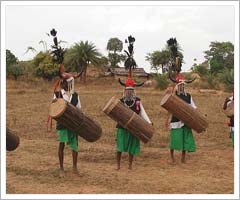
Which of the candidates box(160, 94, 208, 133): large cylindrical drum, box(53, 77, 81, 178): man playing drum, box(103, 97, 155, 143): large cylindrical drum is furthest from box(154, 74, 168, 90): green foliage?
box(53, 77, 81, 178): man playing drum

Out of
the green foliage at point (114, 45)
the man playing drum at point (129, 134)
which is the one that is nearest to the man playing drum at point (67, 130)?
the man playing drum at point (129, 134)

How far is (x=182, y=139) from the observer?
8023mm

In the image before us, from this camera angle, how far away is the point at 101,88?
29.7 m

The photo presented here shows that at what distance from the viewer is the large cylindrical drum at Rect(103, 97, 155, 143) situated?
6.95m

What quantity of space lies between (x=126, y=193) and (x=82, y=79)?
85.7 ft

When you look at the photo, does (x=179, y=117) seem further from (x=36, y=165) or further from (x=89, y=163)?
(x=36, y=165)

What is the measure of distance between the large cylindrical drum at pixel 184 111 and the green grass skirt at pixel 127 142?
0.84 meters

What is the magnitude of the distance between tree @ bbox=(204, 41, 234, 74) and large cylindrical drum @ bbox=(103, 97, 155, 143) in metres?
31.4

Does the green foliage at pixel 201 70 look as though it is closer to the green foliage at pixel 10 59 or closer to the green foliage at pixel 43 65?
the green foliage at pixel 43 65

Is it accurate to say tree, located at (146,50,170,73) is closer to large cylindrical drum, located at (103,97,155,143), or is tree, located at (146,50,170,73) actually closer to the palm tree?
the palm tree

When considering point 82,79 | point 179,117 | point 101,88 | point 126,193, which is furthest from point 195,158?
point 82,79

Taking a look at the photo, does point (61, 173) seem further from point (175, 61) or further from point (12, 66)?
point (12, 66)

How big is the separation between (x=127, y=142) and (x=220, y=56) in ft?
114

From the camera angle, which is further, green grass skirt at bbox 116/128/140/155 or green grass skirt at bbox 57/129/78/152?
green grass skirt at bbox 116/128/140/155
